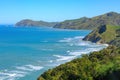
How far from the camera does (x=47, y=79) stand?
41500 millimetres

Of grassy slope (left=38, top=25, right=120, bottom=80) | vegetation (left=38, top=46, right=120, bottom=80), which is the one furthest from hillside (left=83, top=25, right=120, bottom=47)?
vegetation (left=38, top=46, right=120, bottom=80)

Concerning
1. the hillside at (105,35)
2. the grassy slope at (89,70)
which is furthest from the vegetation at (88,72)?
the hillside at (105,35)

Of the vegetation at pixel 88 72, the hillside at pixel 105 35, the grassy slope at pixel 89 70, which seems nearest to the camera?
the vegetation at pixel 88 72

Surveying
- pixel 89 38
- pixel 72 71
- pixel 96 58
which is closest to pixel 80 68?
pixel 72 71

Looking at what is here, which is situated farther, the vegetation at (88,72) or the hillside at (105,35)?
the hillside at (105,35)

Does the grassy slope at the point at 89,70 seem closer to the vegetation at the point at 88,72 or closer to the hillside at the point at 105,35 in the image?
the vegetation at the point at 88,72

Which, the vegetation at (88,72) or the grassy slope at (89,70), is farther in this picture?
the grassy slope at (89,70)

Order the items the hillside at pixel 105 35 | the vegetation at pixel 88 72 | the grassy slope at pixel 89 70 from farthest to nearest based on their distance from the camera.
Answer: the hillside at pixel 105 35 → the grassy slope at pixel 89 70 → the vegetation at pixel 88 72

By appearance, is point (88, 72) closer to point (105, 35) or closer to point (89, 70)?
point (89, 70)

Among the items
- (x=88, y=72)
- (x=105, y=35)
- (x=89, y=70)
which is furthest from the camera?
(x=105, y=35)

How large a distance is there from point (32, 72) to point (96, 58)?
16199 mm

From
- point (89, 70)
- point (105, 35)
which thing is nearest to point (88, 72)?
point (89, 70)

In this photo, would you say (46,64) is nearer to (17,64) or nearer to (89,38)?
(17,64)

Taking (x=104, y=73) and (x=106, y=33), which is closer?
(x=104, y=73)
